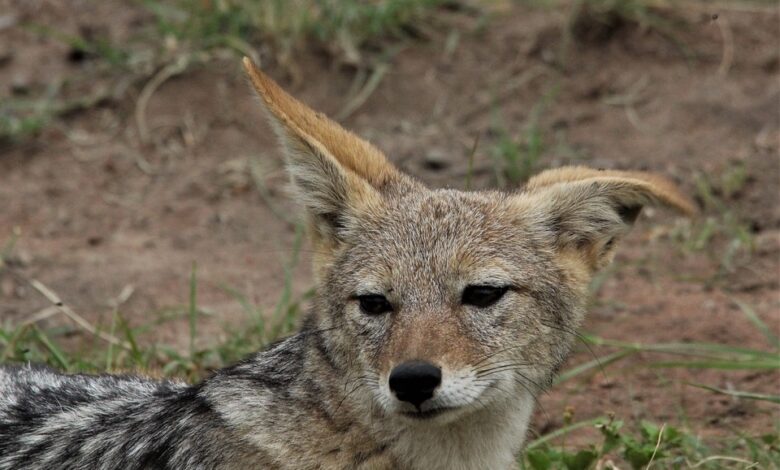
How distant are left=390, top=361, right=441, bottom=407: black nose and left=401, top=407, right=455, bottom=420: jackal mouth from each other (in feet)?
0.28

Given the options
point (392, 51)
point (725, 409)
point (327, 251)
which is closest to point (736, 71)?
point (392, 51)

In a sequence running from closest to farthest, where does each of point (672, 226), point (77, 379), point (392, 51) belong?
1. point (77, 379)
2. point (672, 226)
3. point (392, 51)

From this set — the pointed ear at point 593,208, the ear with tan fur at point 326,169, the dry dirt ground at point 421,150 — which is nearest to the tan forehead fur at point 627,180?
the pointed ear at point 593,208

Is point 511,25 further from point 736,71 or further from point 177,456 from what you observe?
point 177,456

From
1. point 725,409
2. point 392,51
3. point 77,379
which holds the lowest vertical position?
point 725,409

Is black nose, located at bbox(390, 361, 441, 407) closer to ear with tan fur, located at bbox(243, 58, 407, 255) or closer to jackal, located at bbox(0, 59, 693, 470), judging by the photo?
jackal, located at bbox(0, 59, 693, 470)

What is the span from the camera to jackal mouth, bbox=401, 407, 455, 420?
456cm

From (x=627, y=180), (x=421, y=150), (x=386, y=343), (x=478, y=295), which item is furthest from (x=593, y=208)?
(x=421, y=150)

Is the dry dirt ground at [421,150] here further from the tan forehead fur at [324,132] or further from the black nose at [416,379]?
the black nose at [416,379]

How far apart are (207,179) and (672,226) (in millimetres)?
3614

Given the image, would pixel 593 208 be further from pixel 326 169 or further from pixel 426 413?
pixel 426 413

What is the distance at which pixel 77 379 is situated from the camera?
5.79m

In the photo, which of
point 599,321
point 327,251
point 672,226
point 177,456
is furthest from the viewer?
point 672,226

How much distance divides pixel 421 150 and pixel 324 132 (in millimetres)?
4518
